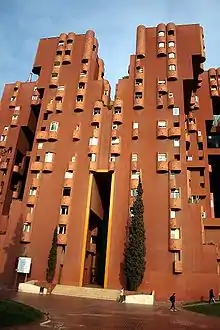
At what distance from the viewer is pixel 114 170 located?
4591cm

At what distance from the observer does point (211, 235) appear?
4978cm

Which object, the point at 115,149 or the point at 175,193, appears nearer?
the point at 175,193

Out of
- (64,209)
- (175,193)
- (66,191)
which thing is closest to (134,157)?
(175,193)

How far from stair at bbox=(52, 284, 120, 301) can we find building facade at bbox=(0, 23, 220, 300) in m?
2.63

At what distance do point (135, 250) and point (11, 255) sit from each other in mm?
16632

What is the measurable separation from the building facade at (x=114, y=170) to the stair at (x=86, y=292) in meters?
2.63

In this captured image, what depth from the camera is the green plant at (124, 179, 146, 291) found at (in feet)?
125

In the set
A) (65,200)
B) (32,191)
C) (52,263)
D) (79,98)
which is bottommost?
(52,263)

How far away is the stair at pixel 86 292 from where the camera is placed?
36031 mm

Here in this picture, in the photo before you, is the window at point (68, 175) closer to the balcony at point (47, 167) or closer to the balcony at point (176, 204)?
the balcony at point (47, 167)

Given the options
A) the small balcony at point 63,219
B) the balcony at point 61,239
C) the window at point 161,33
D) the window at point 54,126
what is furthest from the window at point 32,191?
the window at point 161,33

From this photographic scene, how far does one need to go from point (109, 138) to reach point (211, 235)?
21359 millimetres

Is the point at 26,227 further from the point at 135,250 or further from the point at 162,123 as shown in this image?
the point at 162,123

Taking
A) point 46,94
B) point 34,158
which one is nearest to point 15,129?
point 46,94
